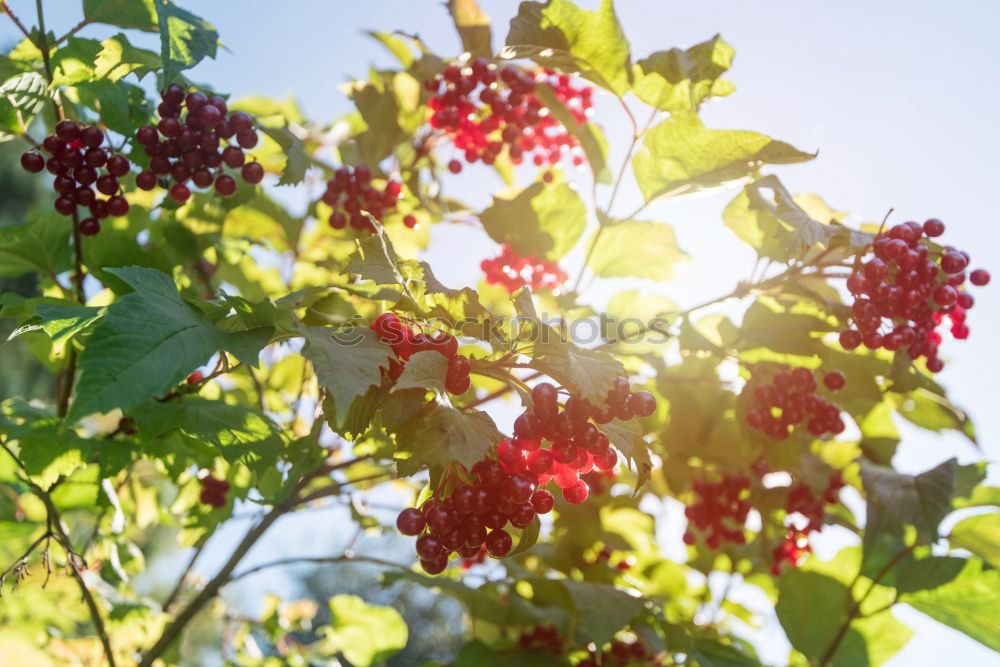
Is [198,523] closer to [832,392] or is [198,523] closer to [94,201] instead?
[94,201]

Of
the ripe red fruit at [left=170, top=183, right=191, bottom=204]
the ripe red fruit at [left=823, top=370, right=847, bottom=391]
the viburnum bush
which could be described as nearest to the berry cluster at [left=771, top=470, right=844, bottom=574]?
the viburnum bush

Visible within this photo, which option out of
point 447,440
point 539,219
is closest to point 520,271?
point 539,219

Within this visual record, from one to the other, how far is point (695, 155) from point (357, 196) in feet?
3.77

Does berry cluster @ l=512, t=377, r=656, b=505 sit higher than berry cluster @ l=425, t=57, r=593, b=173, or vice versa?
berry cluster @ l=425, t=57, r=593, b=173

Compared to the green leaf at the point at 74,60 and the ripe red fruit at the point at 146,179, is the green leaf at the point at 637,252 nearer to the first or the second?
the ripe red fruit at the point at 146,179

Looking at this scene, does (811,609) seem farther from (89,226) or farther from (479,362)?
(89,226)

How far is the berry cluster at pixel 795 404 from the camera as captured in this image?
7.43ft

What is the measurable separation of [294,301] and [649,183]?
1144 mm

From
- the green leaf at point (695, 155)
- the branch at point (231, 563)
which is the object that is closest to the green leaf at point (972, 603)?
the green leaf at point (695, 155)

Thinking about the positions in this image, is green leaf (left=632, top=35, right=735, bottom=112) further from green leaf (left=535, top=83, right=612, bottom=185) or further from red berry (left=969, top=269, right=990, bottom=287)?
red berry (left=969, top=269, right=990, bottom=287)

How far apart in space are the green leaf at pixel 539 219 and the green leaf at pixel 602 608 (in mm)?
1120

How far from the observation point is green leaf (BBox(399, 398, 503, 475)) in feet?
4.31

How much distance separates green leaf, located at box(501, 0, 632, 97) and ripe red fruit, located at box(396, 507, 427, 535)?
4.33 ft

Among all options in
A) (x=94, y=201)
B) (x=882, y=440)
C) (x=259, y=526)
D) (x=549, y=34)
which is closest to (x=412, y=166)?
(x=549, y=34)
